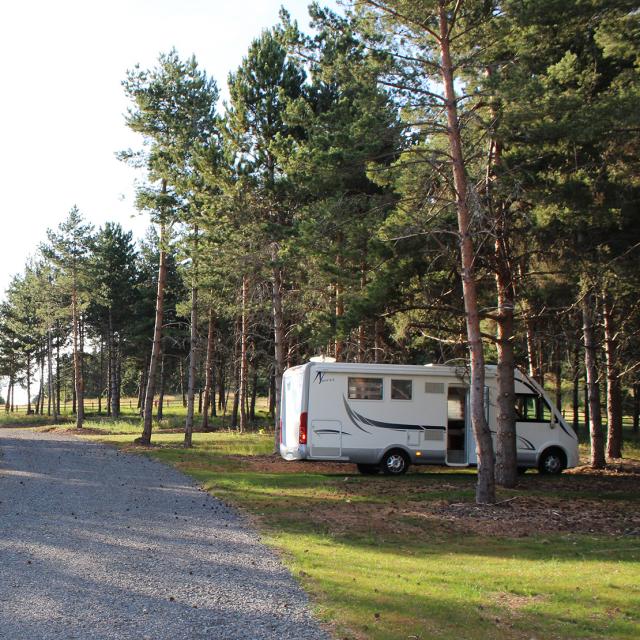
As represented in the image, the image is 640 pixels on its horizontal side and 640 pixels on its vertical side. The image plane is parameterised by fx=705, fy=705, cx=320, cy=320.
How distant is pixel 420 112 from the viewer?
13508 mm

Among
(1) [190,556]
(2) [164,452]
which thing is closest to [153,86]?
(2) [164,452]

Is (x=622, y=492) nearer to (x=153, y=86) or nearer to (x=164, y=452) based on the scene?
(x=164, y=452)

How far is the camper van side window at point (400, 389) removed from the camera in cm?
1786

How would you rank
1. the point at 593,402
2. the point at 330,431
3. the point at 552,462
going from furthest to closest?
1. the point at 593,402
2. the point at 552,462
3. the point at 330,431

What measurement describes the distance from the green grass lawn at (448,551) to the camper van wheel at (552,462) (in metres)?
0.36

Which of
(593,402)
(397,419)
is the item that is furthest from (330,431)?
(593,402)

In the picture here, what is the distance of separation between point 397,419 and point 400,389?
2.49ft

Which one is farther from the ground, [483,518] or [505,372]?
[505,372]

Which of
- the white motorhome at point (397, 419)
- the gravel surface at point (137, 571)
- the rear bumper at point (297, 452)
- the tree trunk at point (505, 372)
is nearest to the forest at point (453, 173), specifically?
the tree trunk at point (505, 372)

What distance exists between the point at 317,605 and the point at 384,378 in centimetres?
1187

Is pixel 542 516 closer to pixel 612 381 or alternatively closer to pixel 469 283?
pixel 469 283

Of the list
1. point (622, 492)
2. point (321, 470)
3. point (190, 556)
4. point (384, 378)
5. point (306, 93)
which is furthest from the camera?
point (306, 93)

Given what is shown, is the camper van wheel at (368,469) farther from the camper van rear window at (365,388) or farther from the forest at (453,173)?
Result: the forest at (453,173)

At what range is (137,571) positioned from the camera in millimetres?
7277
